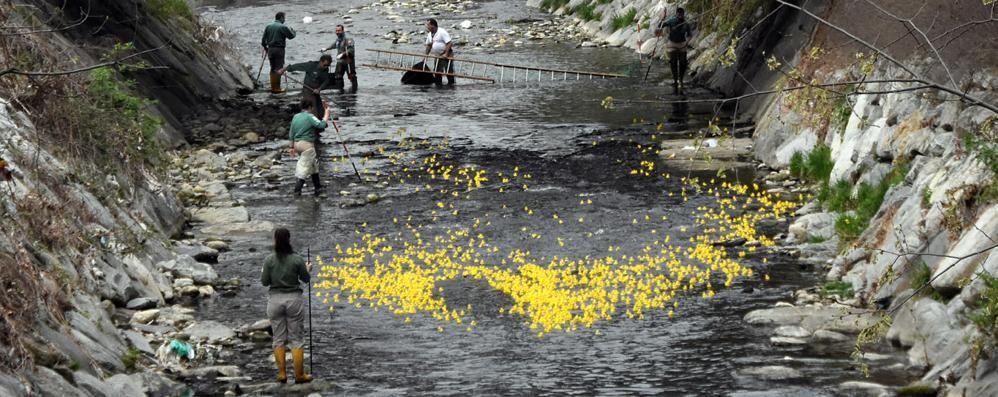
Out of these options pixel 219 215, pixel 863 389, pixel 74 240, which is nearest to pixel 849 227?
pixel 863 389

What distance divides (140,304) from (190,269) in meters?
2.28

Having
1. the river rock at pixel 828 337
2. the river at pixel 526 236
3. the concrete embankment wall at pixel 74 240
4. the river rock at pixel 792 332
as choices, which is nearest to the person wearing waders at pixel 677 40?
the river at pixel 526 236

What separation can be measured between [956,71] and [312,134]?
1116 cm

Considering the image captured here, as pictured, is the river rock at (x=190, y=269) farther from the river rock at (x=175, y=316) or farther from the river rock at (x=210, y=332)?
the river rock at (x=210, y=332)

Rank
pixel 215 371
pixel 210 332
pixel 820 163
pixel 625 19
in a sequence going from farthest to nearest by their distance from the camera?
pixel 625 19
pixel 820 163
pixel 210 332
pixel 215 371

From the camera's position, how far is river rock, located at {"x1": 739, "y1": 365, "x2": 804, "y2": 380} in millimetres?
15004

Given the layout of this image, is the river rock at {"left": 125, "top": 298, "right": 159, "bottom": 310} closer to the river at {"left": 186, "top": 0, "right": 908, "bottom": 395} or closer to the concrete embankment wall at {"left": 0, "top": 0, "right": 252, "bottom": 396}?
the concrete embankment wall at {"left": 0, "top": 0, "right": 252, "bottom": 396}

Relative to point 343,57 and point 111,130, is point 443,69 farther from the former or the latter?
point 111,130

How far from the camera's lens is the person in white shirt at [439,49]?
1623 inches

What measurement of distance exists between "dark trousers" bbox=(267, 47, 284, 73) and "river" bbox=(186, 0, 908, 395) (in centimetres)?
93

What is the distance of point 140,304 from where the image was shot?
1794cm

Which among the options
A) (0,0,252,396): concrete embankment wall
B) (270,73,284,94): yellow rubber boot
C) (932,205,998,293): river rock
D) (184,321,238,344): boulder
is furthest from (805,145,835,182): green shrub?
(270,73,284,94): yellow rubber boot

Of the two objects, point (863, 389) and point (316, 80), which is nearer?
point (863, 389)

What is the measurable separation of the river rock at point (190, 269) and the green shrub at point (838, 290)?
828cm
